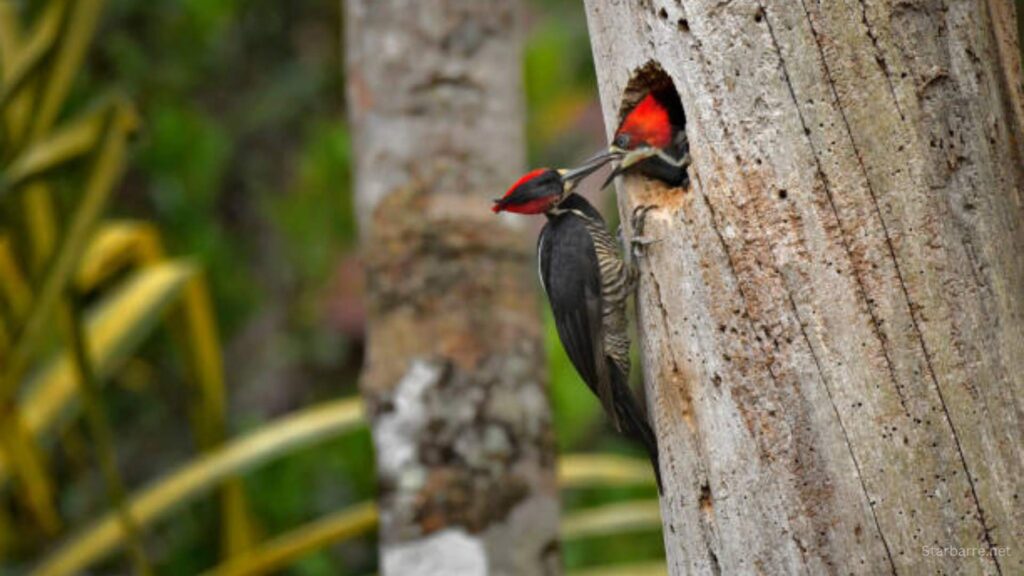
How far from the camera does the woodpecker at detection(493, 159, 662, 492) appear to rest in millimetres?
1862

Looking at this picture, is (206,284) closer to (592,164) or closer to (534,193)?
(534,193)

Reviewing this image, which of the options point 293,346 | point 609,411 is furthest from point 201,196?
point 609,411

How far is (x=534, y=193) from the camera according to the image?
2.01 metres

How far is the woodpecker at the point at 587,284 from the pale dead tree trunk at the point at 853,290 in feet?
0.79

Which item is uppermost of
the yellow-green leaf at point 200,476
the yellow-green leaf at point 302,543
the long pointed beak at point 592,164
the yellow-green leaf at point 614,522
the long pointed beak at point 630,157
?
the long pointed beak at point 592,164

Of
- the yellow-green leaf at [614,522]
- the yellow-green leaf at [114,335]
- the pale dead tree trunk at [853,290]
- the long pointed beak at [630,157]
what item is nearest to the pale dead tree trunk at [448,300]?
the yellow-green leaf at [614,522]

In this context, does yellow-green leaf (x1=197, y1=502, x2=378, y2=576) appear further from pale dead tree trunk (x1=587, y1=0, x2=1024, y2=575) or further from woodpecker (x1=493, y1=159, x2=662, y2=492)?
pale dead tree trunk (x1=587, y1=0, x2=1024, y2=575)

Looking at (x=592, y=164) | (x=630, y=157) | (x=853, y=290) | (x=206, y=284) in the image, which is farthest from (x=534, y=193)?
(x=206, y=284)

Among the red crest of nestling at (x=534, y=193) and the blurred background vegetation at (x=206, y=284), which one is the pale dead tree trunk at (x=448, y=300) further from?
the red crest of nestling at (x=534, y=193)

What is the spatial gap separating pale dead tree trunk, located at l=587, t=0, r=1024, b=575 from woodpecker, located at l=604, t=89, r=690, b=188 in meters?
0.08

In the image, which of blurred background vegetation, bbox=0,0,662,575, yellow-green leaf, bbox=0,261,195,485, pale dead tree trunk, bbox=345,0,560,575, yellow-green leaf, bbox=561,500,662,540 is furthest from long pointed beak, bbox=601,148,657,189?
yellow-green leaf, bbox=0,261,195,485

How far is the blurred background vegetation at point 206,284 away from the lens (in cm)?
316

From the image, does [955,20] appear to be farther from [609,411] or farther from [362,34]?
[362,34]

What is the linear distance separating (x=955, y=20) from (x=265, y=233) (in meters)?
3.93
